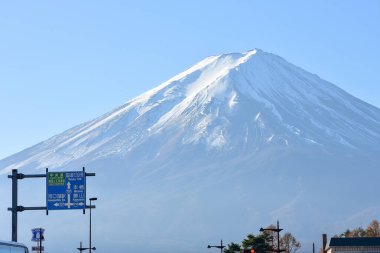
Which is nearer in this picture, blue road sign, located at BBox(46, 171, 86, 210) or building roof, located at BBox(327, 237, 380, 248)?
blue road sign, located at BBox(46, 171, 86, 210)

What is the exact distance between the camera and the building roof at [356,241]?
470 ft

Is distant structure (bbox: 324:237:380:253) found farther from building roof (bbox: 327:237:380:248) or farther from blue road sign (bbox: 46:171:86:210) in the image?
blue road sign (bbox: 46:171:86:210)

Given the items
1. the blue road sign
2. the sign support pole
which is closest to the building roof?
the blue road sign

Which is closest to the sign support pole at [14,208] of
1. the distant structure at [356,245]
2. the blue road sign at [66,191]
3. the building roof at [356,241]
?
the blue road sign at [66,191]

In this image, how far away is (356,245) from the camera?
14625cm

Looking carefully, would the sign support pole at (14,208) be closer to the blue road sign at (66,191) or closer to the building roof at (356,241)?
the blue road sign at (66,191)

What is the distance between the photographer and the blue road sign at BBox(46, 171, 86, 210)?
186 ft

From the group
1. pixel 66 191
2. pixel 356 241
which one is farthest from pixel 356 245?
pixel 66 191

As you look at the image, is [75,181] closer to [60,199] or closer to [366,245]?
[60,199]

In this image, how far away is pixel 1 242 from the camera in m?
40.1

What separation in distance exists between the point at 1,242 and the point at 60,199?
1679 centimetres

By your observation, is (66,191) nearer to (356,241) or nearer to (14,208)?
(14,208)

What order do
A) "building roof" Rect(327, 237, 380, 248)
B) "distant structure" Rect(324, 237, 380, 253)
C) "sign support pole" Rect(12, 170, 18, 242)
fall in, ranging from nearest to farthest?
1. "sign support pole" Rect(12, 170, 18, 242)
2. "distant structure" Rect(324, 237, 380, 253)
3. "building roof" Rect(327, 237, 380, 248)

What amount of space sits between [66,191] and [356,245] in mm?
93408
